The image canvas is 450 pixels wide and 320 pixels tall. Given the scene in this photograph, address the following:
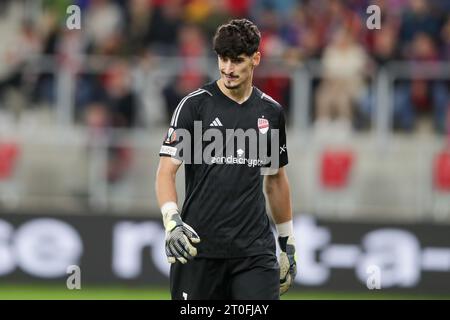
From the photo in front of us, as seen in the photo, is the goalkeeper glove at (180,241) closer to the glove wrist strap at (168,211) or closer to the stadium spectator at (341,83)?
the glove wrist strap at (168,211)

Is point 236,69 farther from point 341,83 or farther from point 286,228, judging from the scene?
point 341,83

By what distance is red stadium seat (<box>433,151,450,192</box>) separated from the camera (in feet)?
53.2

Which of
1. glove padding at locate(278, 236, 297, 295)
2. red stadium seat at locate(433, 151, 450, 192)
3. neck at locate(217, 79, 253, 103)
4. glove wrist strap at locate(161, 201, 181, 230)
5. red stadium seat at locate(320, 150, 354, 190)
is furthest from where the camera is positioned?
red stadium seat at locate(320, 150, 354, 190)

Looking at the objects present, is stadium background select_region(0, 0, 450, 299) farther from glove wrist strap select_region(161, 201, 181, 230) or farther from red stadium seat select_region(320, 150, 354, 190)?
glove wrist strap select_region(161, 201, 181, 230)

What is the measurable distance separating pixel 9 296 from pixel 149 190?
2.92m

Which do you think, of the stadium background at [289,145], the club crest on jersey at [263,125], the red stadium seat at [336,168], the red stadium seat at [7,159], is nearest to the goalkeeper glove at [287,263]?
the club crest on jersey at [263,125]

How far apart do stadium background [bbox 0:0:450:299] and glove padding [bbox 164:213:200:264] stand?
758 cm

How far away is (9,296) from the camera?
15.1 meters

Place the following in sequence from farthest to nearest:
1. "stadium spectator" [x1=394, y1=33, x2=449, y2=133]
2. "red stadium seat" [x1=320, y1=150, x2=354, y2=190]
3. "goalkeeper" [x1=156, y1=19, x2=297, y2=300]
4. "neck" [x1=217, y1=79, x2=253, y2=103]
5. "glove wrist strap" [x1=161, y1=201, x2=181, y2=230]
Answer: "stadium spectator" [x1=394, y1=33, x2=449, y2=133] < "red stadium seat" [x1=320, y1=150, x2=354, y2=190] < "neck" [x1=217, y1=79, x2=253, y2=103] < "goalkeeper" [x1=156, y1=19, x2=297, y2=300] < "glove wrist strap" [x1=161, y1=201, x2=181, y2=230]

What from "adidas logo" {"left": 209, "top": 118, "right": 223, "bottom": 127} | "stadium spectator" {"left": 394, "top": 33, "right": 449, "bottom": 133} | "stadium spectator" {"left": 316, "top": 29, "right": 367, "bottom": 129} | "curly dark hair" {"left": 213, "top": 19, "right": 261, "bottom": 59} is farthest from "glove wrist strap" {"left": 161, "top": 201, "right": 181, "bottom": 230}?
"stadium spectator" {"left": 394, "top": 33, "right": 449, "bottom": 133}

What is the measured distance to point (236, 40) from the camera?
27.4 ft

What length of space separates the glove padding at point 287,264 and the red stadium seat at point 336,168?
25.0 ft

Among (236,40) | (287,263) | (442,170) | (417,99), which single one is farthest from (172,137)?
(417,99)
